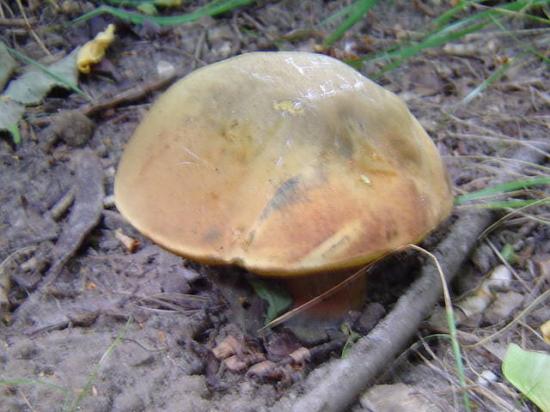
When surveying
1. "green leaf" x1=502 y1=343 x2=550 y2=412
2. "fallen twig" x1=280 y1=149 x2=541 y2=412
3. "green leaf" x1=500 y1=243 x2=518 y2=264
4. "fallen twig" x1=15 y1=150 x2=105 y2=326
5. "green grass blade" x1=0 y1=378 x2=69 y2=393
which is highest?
"green leaf" x1=502 y1=343 x2=550 y2=412

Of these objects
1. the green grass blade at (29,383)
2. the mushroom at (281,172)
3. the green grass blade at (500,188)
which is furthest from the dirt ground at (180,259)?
the mushroom at (281,172)

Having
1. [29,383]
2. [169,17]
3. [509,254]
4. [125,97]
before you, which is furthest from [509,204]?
[169,17]

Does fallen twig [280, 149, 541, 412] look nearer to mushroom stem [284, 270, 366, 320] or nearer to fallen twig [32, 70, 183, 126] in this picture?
mushroom stem [284, 270, 366, 320]

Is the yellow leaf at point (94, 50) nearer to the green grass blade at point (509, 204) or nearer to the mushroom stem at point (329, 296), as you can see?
the mushroom stem at point (329, 296)

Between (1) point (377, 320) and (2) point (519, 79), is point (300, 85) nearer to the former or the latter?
(1) point (377, 320)

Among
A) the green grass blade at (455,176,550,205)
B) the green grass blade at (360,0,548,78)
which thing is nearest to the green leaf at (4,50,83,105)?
the green grass blade at (360,0,548,78)

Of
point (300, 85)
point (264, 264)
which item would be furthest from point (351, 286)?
point (300, 85)

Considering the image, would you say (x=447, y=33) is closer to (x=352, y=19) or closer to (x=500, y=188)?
(x=352, y=19)
